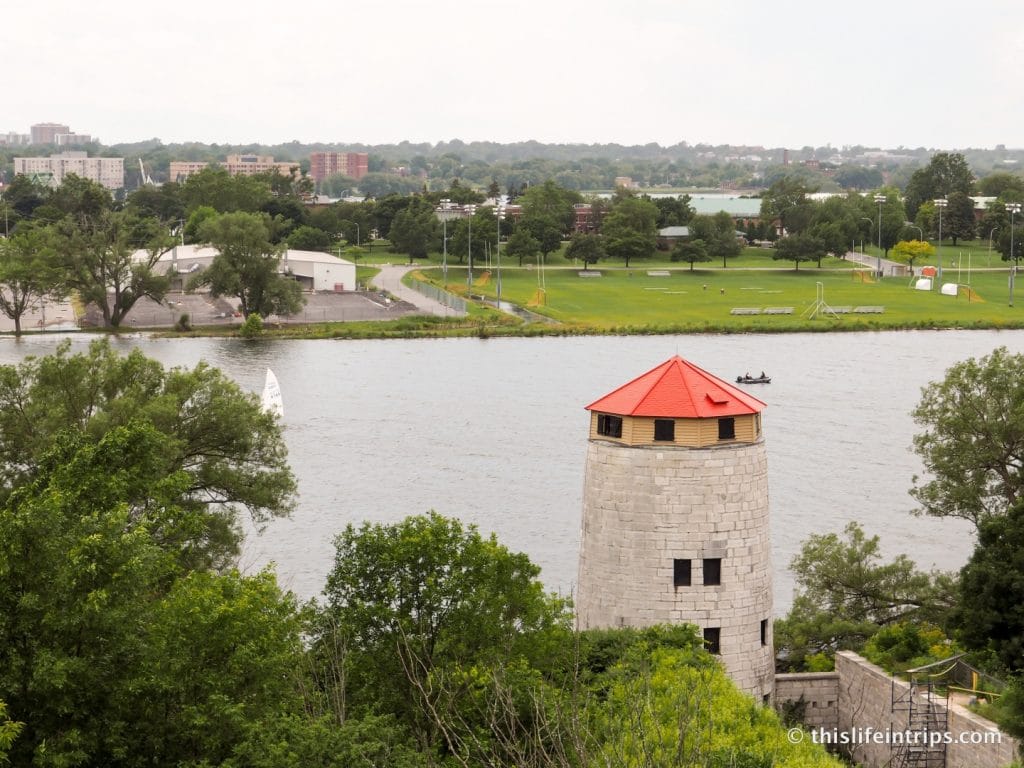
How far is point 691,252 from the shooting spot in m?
159

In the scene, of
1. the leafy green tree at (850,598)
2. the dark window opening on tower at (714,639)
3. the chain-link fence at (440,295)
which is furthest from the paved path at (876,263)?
the dark window opening on tower at (714,639)

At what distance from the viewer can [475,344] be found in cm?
10756

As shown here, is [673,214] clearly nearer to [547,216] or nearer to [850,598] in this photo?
[547,216]

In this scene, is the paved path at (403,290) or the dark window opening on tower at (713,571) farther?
the paved path at (403,290)

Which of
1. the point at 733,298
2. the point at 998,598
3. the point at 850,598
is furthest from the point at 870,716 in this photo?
the point at 733,298

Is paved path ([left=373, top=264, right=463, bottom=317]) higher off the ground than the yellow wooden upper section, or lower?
lower

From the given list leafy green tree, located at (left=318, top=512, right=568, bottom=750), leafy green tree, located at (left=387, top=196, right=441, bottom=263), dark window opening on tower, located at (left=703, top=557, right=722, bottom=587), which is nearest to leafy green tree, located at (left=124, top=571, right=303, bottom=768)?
leafy green tree, located at (left=318, top=512, right=568, bottom=750)

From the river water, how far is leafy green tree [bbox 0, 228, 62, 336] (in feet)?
21.3

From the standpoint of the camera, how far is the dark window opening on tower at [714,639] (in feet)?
107

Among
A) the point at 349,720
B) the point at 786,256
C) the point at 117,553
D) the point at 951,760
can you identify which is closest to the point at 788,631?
the point at 951,760

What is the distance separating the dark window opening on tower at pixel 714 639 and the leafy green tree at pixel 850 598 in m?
6.64

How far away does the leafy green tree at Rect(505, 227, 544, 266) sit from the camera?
158750mm

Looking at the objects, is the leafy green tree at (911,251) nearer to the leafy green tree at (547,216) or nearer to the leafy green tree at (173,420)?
the leafy green tree at (547,216)

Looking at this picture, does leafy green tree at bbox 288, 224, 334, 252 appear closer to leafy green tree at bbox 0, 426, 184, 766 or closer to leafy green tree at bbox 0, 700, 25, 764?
leafy green tree at bbox 0, 426, 184, 766
